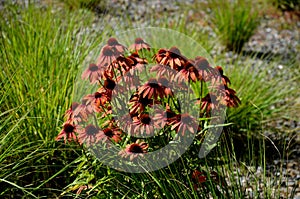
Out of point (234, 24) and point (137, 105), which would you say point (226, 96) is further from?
point (234, 24)

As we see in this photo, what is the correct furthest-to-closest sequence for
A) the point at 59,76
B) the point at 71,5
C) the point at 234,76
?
the point at 71,5 < the point at 234,76 < the point at 59,76

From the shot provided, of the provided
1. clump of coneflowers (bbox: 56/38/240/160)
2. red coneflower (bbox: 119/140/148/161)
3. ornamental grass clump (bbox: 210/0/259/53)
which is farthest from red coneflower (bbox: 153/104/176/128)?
ornamental grass clump (bbox: 210/0/259/53)

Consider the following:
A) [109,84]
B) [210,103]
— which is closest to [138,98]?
[109,84]

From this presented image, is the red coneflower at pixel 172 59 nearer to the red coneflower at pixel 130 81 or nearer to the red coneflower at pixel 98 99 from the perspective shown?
the red coneflower at pixel 130 81

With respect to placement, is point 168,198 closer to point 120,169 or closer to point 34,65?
point 120,169

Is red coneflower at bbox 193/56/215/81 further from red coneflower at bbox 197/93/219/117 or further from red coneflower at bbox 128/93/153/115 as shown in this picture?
red coneflower at bbox 128/93/153/115

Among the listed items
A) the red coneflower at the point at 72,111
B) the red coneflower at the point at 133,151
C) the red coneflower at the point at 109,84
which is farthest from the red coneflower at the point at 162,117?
the red coneflower at the point at 72,111

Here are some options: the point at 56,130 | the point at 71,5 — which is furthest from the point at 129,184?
the point at 71,5
